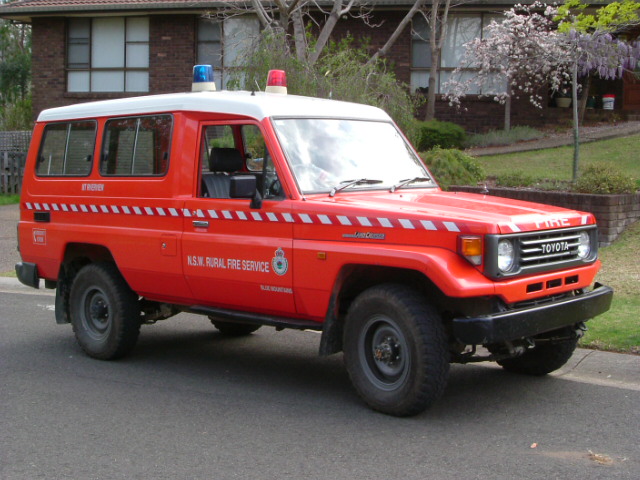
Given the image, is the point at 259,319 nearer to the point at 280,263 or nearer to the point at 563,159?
the point at 280,263

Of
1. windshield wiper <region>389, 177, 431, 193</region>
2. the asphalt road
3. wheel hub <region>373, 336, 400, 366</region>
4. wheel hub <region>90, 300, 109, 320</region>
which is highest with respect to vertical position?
windshield wiper <region>389, 177, 431, 193</region>

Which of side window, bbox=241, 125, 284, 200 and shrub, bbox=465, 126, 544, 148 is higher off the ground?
shrub, bbox=465, 126, 544, 148

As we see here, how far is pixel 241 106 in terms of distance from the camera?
21.8 feet

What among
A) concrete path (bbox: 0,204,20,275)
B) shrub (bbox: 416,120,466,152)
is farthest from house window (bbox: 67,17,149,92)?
shrub (bbox: 416,120,466,152)

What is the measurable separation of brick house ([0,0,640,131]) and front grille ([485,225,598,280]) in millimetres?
16543

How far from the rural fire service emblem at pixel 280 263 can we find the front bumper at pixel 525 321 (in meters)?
1.38

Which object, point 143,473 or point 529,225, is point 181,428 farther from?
point 529,225

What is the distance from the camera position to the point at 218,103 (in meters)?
6.81

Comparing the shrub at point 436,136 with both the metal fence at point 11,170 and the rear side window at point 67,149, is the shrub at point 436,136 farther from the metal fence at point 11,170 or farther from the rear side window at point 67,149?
the rear side window at point 67,149

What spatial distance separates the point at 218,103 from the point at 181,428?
101 inches

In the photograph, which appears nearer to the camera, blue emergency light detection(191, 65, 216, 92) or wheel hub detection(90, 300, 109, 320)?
blue emergency light detection(191, 65, 216, 92)

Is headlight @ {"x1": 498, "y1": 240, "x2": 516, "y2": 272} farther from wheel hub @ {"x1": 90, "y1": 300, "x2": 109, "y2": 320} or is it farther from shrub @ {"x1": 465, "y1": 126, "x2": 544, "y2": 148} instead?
shrub @ {"x1": 465, "y1": 126, "x2": 544, "y2": 148}

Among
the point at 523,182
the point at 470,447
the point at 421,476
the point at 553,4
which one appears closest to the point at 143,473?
the point at 421,476

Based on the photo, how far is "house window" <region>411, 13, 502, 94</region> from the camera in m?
23.0
